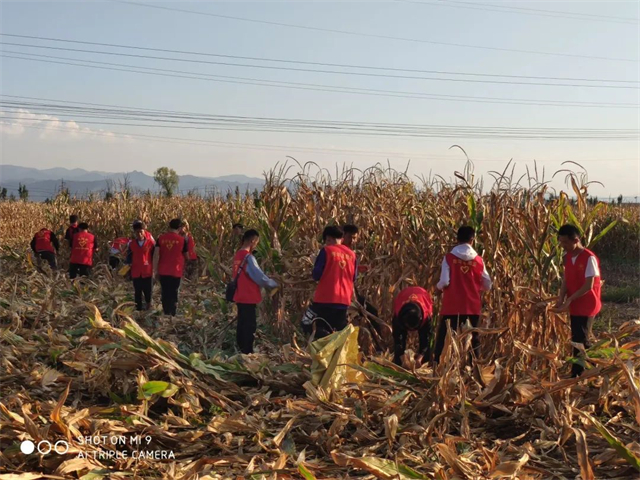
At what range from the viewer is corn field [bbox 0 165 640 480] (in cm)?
408

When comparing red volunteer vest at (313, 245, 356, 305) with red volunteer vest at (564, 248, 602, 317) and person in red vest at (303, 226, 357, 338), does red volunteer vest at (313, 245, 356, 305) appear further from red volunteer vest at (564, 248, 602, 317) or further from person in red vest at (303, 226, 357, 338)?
red volunteer vest at (564, 248, 602, 317)

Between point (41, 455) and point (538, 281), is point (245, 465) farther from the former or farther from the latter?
point (538, 281)

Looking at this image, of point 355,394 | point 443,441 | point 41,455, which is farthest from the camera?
point 355,394

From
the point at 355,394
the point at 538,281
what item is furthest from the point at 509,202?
the point at 355,394

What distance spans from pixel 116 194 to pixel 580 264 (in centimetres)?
1489

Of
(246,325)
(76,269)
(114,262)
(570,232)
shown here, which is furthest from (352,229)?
(114,262)

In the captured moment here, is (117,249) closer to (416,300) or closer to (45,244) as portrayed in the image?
(45,244)

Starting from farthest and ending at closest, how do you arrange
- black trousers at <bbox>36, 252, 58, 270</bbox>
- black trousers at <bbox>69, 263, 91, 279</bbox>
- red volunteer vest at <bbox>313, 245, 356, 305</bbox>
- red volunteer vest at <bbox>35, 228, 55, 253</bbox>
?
1. black trousers at <bbox>36, 252, 58, 270</bbox>
2. red volunteer vest at <bbox>35, 228, 55, 253</bbox>
3. black trousers at <bbox>69, 263, 91, 279</bbox>
4. red volunteer vest at <bbox>313, 245, 356, 305</bbox>

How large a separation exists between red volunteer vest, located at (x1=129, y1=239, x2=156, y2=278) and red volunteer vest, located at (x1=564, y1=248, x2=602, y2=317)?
5977mm

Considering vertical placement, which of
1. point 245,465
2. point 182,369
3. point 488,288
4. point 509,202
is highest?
point 509,202

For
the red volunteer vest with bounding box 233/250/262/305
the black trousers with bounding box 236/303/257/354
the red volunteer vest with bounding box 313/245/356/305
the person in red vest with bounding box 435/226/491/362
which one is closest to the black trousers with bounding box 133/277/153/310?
the black trousers with bounding box 236/303/257/354

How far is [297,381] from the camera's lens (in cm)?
520

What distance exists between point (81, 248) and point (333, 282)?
293 inches

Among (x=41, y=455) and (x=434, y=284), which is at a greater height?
(x=434, y=284)
